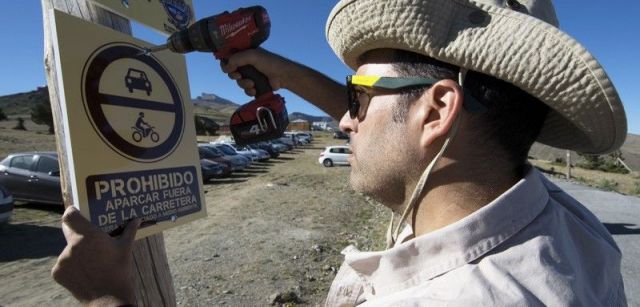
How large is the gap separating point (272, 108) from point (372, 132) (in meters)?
0.85

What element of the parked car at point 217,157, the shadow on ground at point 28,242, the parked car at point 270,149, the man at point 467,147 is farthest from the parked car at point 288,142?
the man at point 467,147

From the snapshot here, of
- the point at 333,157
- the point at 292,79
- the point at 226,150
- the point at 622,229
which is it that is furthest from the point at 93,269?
the point at 333,157

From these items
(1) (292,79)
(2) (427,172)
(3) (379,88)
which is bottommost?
(2) (427,172)

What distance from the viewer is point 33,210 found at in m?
11.1

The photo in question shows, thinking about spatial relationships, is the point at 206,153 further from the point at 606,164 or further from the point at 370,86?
the point at 606,164

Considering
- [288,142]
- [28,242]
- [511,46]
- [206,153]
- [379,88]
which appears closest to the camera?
[511,46]

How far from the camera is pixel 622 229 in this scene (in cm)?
765

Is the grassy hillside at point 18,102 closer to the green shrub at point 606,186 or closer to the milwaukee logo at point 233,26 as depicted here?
the green shrub at point 606,186

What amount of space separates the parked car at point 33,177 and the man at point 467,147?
11050 millimetres

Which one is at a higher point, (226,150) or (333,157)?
(226,150)

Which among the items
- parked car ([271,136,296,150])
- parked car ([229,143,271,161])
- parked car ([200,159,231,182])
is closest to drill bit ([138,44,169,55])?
parked car ([200,159,231,182])

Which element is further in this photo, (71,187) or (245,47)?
(245,47)

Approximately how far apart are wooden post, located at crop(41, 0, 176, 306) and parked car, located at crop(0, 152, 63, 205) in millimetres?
10365

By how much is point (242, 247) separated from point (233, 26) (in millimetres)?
5955
